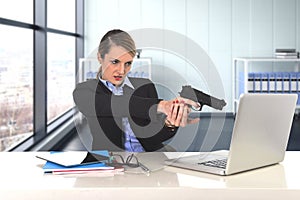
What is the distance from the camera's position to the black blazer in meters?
1.07

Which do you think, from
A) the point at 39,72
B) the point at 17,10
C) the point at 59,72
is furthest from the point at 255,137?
the point at 59,72

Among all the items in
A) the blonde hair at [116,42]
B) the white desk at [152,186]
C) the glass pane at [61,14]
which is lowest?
the white desk at [152,186]

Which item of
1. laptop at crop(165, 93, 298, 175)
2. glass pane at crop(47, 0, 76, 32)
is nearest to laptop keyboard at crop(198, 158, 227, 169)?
laptop at crop(165, 93, 298, 175)

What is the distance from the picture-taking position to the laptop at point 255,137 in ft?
3.51

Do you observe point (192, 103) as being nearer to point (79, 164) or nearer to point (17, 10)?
point (79, 164)

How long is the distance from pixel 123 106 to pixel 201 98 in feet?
0.50

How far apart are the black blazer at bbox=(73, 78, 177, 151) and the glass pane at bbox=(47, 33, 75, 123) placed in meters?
3.33

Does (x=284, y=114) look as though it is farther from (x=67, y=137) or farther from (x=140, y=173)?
(x=67, y=137)

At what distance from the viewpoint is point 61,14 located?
207 inches

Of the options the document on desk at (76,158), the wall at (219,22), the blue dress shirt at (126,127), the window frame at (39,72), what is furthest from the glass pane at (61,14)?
the blue dress shirt at (126,127)

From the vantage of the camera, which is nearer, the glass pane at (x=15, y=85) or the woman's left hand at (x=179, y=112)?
the woman's left hand at (x=179, y=112)

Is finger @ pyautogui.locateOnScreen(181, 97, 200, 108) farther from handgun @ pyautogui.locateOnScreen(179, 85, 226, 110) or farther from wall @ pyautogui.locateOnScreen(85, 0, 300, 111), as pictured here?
wall @ pyautogui.locateOnScreen(85, 0, 300, 111)

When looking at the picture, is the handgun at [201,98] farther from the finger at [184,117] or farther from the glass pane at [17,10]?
the glass pane at [17,10]

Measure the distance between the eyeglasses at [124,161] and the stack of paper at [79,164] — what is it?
0.04ft
